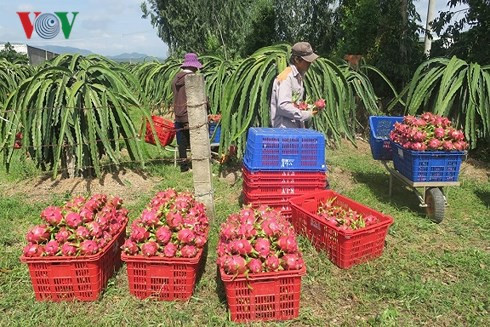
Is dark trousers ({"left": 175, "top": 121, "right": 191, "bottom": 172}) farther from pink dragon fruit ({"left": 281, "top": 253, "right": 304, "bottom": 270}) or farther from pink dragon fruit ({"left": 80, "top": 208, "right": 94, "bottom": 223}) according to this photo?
pink dragon fruit ({"left": 281, "top": 253, "right": 304, "bottom": 270})

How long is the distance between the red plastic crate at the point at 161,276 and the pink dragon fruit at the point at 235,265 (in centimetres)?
30

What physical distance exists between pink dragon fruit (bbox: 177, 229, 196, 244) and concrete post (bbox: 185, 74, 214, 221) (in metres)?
0.93

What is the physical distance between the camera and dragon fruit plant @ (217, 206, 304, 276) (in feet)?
7.59

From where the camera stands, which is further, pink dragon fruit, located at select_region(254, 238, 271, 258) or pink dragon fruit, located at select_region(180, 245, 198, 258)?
pink dragon fruit, located at select_region(180, 245, 198, 258)

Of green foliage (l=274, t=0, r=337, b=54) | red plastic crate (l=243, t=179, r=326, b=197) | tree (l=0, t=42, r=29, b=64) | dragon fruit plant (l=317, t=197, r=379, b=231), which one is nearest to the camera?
dragon fruit plant (l=317, t=197, r=379, b=231)

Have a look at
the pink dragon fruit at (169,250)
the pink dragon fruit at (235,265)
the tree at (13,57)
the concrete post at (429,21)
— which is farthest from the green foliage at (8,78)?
the concrete post at (429,21)

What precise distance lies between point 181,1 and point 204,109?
2779cm

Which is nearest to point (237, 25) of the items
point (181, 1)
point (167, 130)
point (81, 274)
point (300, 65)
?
point (181, 1)

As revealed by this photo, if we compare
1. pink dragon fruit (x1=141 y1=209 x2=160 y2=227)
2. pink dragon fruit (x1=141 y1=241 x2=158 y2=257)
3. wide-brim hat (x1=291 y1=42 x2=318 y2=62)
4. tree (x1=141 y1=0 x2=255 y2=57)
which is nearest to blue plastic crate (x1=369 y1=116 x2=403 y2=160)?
wide-brim hat (x1=291 y1=42 x2=318 y2=62)

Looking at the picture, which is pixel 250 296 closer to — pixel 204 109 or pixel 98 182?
pixel 204 109

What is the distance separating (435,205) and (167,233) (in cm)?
278

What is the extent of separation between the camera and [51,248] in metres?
2.52

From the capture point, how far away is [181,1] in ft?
92.9

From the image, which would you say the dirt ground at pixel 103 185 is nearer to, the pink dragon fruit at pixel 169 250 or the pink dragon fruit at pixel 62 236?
the pink dragon fruit at pixel 62 236
